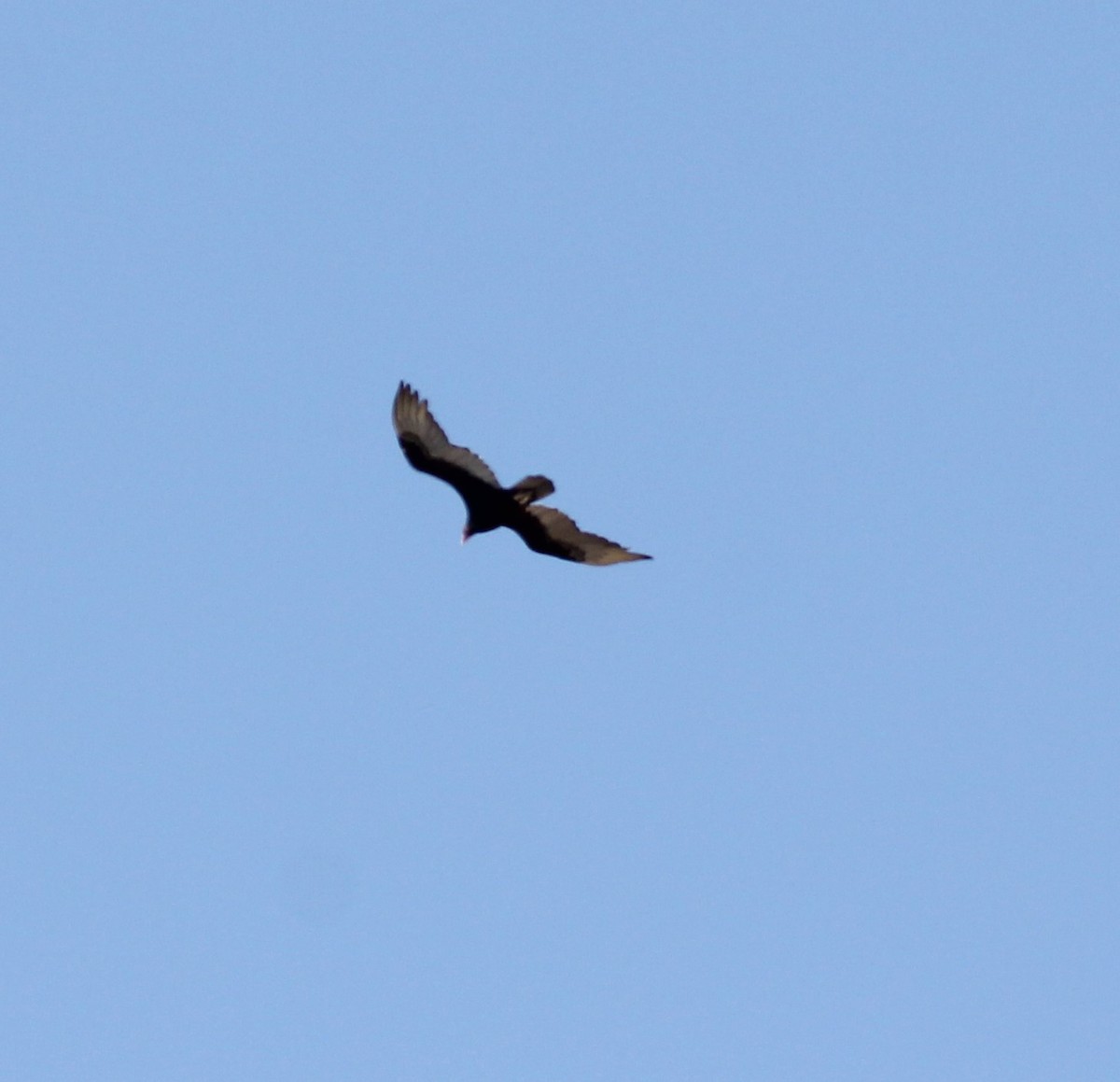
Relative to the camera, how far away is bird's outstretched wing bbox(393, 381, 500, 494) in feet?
56.6

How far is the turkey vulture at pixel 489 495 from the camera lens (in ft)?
56.7

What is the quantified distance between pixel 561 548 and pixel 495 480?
103 cm

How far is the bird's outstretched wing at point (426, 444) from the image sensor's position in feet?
56.6

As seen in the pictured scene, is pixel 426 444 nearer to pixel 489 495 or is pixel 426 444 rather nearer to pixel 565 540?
pixel 489 495

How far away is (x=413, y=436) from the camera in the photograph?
17.3m

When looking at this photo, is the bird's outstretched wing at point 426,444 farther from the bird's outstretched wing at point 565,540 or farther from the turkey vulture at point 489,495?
the bird's outstretched wing at point 565,540

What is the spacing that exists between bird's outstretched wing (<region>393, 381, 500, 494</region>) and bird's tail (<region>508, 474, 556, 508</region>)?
12.2 inches

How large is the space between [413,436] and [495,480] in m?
0.91

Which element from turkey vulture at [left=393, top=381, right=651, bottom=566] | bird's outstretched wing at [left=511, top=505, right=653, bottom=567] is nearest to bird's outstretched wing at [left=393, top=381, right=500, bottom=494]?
turkey vulture at [left=393, top=381, right=651, bottom=566]

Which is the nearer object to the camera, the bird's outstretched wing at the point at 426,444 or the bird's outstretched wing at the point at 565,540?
the bird's outstretched wing at the point at 426,444

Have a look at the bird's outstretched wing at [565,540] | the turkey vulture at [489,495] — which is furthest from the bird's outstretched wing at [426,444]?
the bird's outstretched wing at [565,540]

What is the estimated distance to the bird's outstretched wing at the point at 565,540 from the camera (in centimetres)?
1803

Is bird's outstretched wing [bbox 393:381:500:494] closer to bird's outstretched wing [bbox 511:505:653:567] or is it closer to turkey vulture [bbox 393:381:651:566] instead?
turkey vulture [bbox 393:381:651:566]

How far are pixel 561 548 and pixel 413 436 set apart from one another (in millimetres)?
1923
